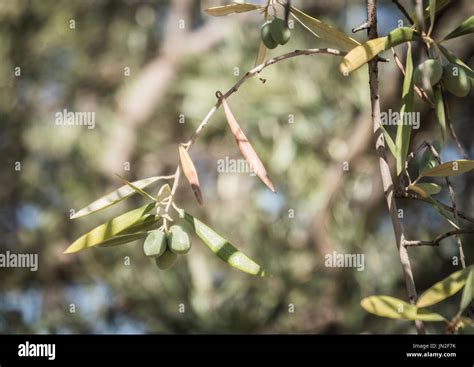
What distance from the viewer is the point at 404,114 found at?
519 mm

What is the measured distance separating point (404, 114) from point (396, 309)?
5.6 inches

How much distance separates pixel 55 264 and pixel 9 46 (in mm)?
731

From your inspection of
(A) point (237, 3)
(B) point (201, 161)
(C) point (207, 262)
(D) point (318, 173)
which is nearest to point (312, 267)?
(D) point (318, 173)

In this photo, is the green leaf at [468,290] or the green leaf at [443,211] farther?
the green leaf at [443,211]

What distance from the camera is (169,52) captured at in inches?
104

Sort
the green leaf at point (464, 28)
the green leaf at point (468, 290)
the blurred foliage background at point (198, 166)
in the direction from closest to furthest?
the green leaf at point (468, 290), the green leaf at point (464, 28), the blurred foliage background at point (198, 166)

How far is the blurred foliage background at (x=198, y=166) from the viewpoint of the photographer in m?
1.82

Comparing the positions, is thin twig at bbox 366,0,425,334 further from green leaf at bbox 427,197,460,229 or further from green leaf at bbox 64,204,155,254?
green leaf at bbox 64,204,155,254

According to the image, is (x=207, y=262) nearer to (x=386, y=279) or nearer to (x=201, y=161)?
(x=201, y=161)

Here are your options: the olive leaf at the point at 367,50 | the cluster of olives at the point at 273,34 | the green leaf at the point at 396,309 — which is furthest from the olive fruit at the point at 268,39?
the green leaf at the point at 396,309

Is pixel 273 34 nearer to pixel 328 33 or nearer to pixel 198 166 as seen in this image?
pixel 328 33

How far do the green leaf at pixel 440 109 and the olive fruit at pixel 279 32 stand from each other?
12 centimetres

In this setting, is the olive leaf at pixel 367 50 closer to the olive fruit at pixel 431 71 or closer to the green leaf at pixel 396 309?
the olive fruit at pixel 431 71

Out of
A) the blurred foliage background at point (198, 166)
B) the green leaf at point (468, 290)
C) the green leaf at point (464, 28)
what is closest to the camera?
the green leaf at point (468, 290)
